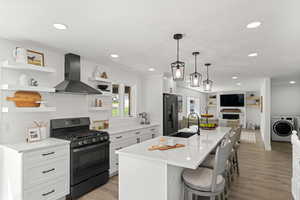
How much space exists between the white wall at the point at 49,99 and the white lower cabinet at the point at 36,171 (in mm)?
314

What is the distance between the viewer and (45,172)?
7.38 ft

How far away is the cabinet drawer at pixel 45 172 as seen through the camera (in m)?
2.09

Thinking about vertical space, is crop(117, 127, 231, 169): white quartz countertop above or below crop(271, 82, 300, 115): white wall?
below

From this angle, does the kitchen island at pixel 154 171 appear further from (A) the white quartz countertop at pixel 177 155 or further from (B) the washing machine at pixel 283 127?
(B) the washing machine at pixel 283 127

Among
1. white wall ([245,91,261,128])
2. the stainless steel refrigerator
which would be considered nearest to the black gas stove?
the stainless steel refrigerator

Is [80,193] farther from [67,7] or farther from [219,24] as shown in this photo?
[219,24]

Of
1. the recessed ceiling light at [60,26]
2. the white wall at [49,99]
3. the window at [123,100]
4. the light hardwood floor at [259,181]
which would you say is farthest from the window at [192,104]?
the recessed ceiling light at [60,26]

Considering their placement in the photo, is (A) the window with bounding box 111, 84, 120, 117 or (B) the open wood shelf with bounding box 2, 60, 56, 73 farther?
(A) the window with bounding box 111, 84, 120, 117

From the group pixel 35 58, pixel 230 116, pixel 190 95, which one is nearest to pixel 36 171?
pixel 35 58

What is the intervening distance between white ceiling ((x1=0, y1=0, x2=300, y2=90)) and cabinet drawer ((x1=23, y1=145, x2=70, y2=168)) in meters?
1.62

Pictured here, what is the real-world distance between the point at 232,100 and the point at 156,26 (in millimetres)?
10198

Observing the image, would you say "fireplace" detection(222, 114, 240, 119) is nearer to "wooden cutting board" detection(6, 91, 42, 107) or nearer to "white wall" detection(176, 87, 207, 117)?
"white wall" detection(176, 87, 207, 117)

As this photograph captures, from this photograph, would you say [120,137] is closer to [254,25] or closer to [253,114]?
[254,25]

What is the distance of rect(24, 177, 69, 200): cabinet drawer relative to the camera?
83.0 inches
